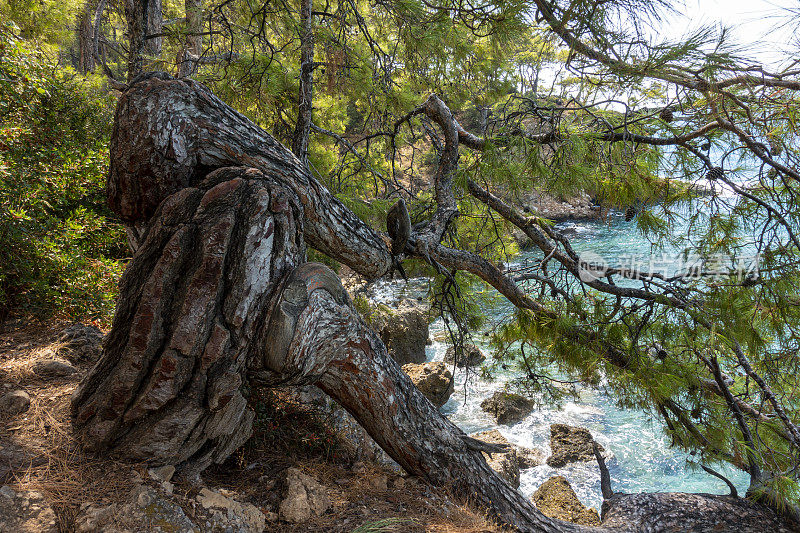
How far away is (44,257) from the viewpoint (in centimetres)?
295

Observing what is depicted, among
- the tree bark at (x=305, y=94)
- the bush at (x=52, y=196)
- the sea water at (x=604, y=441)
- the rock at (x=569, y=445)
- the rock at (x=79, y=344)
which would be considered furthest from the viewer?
the rock at (x=569, y=445)

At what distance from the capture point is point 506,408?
24.0 feet

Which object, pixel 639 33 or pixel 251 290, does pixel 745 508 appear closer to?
pixel 639 33

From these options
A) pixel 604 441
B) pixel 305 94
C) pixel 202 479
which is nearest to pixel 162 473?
pixel 202 479

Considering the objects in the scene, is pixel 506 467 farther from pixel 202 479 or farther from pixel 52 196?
pixel 52 196

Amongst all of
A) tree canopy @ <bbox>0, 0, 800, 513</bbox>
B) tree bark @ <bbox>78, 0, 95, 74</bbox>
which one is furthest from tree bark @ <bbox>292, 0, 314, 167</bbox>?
tree bark @ <bbox>78, 0, 95, 74</bbox>

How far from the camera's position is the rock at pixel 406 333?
8.12 m

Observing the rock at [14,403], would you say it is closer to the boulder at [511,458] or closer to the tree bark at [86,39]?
the boulder at [511,458]

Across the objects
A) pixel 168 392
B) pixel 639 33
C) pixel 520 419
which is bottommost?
pixel 520 419

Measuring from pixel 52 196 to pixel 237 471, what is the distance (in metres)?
2.87

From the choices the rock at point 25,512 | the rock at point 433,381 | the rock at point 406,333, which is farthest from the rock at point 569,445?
the rock at point 25,512

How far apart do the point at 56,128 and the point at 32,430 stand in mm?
3537

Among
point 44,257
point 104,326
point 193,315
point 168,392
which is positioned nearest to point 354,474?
point 168,392

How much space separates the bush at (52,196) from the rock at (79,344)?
26 cm
